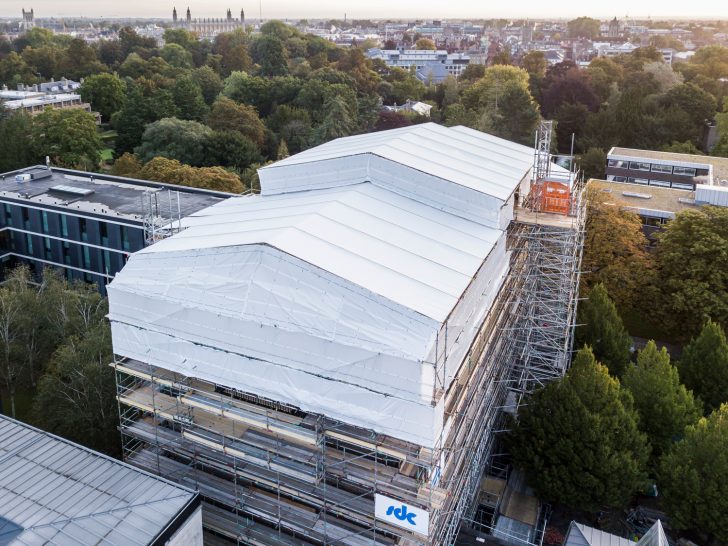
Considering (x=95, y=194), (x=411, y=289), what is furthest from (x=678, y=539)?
(x=95, y=194)

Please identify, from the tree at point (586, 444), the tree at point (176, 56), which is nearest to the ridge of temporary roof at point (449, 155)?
the tree at point (586, 444)

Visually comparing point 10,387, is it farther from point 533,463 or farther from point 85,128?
point 85,128

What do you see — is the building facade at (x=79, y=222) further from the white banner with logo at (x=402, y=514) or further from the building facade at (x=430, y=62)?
the building facade at (x=430, y=62)

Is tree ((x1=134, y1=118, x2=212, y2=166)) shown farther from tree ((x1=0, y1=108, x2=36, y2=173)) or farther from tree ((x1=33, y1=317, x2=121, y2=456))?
tree ((x1=33, y1=317, x2=121, y2=456))

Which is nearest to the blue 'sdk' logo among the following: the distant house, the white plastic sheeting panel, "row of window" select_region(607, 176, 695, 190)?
the white plastic sheeting panel

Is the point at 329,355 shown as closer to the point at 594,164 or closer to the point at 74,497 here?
the point at 74,497

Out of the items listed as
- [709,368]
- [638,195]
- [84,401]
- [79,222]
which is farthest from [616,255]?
[79,222]
